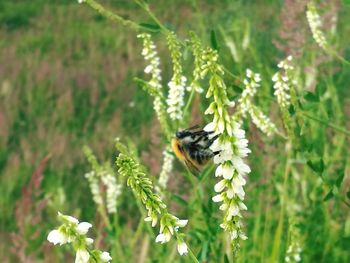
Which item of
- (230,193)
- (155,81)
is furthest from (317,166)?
(230,193)

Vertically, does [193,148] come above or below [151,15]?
below

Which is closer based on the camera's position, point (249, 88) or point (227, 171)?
point (227, 171)

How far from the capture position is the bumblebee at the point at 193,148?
68.4 inches

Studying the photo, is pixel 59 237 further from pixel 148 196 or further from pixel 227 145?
pixel 227 145

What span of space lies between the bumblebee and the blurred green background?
10.1 inches

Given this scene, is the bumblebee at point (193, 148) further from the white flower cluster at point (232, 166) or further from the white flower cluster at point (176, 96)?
the white flower cluster at point (232, 166)

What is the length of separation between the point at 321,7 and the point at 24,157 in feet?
8.13

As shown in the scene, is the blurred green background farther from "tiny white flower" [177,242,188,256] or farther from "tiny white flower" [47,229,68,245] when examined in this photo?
"tiny white flower" [47,229,68,245]

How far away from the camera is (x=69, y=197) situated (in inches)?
182

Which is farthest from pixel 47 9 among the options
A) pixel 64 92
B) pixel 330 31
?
pixel 330 31

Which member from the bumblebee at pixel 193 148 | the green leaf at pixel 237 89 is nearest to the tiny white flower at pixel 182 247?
the bumblebee at pixel 193 148

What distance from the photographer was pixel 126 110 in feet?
20.7

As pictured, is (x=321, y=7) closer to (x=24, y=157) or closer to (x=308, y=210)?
(x=308, y=210)

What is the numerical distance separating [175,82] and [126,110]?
4282 mm
